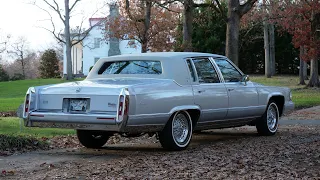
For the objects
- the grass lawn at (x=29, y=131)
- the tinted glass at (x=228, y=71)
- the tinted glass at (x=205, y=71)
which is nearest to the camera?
the tinted glass at (x=205, y=71)

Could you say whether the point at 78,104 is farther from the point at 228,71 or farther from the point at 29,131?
the point at 29,131

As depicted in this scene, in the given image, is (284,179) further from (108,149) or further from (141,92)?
(108,149)

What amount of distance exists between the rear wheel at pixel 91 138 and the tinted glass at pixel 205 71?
1.87 metres

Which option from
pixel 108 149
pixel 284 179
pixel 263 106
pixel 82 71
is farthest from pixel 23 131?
pixel 82 71

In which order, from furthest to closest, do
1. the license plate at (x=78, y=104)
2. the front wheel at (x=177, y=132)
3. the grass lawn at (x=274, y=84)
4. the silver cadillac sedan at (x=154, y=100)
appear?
the grass lawn at (x=274, y=84)
the front wheel at (x=177, y=132)
the license plate at (x=78, y=104)
the silver cadillac sedan at (x=154, y=100)

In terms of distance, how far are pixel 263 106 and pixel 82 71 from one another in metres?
48.0

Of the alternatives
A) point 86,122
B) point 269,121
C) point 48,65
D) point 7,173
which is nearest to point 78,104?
point 86,122

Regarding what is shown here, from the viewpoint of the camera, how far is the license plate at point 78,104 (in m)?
7.83

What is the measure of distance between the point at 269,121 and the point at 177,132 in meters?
3.03

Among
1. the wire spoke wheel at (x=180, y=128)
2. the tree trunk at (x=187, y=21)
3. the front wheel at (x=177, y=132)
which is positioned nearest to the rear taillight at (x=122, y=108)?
the front wheel at (x=177, y=132)

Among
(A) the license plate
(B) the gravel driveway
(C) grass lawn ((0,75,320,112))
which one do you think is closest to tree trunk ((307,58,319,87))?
(C) grass lawn ((0,75,320,112))

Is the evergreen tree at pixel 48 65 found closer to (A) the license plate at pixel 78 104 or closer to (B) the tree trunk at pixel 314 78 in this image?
(B) the tree trunk at pixel 314 78

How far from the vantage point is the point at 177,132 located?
855 cm

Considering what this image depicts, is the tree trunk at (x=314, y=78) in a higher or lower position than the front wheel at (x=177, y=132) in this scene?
higher
